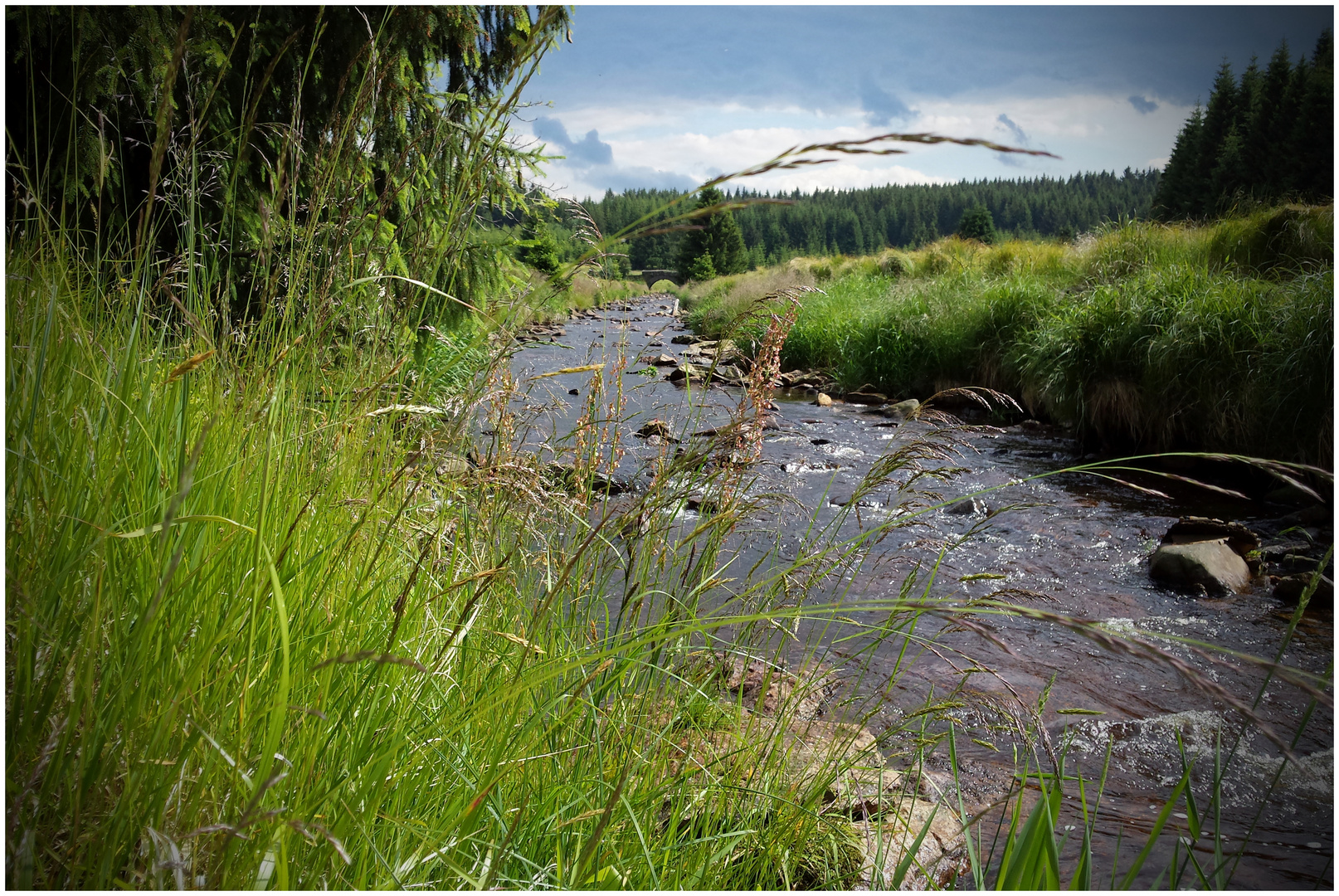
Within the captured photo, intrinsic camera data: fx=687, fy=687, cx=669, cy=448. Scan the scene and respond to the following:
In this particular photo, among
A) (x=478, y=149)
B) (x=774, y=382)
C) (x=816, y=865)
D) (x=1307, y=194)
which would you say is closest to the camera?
(x=478, y=149)

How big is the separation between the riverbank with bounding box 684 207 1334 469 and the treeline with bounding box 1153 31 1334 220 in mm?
1275

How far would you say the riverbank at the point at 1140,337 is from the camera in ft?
17.9

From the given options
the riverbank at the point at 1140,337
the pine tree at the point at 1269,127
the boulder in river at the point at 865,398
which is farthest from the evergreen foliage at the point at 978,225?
the boulder in river at the point at 865,398

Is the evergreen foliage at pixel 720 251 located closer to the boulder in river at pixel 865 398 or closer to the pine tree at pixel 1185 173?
the pine tree at pixel 1185 173

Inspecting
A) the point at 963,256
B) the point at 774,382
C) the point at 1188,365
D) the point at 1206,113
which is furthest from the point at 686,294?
the point at 1206,113

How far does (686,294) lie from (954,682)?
2350 cm

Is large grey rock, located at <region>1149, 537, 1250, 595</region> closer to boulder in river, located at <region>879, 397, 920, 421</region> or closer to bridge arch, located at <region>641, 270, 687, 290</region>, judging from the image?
bridge arch, located at <region>641, 270, 687, 290</region>

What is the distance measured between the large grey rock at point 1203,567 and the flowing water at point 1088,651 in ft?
0.37

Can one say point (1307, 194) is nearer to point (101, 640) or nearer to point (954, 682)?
point (954, 682)

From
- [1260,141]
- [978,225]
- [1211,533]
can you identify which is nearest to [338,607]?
[1211,533]

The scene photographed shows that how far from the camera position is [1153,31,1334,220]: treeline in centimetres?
1047

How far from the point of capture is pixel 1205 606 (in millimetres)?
3967

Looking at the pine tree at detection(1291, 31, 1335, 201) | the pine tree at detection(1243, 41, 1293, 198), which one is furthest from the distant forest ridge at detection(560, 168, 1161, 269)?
the pine tree at detection(1291, 31, 1335, 201)

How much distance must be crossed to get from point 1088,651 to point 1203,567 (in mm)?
1340
